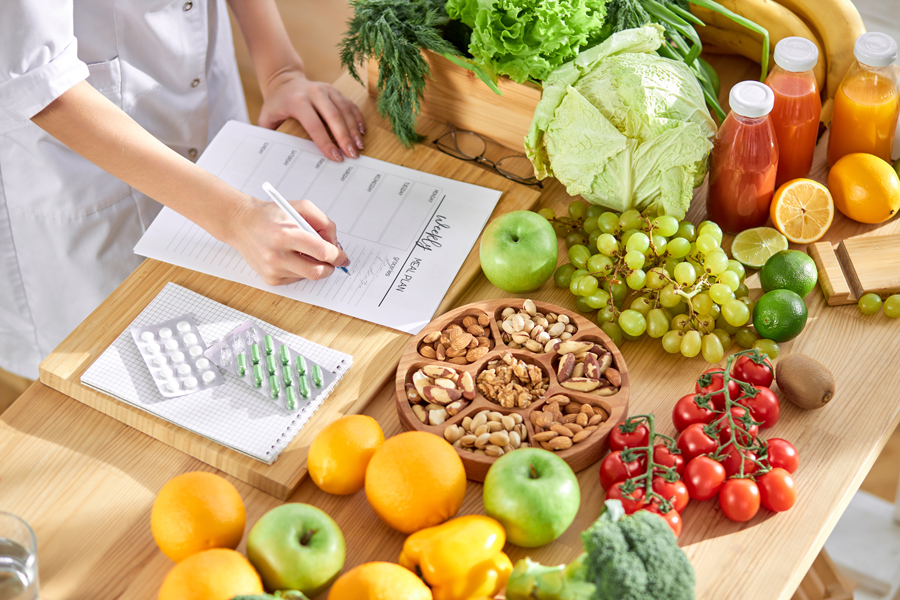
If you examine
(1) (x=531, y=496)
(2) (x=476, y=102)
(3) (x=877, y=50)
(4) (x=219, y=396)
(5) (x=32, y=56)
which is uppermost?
(3) (x=877, y=50)

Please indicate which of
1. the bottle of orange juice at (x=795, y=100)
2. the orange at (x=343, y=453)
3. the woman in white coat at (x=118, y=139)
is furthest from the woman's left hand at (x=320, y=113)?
the bottle of orange juice at (x=795, y=100)

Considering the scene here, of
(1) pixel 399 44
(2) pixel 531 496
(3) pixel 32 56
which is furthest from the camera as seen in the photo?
(1) pixel 399 44

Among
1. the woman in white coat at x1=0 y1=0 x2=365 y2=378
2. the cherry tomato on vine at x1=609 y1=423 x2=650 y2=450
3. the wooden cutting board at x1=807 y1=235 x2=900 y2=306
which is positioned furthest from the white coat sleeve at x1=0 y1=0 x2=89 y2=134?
the wooden cutting board at x1=807 y1=235 x2=900 y2=306

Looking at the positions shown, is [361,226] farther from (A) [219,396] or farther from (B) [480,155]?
(A) [219,396]

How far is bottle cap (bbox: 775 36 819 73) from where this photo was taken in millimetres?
995

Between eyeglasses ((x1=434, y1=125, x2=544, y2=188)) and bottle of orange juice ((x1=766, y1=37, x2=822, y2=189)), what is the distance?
37 cm

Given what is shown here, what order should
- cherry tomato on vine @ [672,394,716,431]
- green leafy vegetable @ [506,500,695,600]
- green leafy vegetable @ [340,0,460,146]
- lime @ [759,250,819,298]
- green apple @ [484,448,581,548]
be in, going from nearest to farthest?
1. green leafy vegetable @ [506,500,695,600]
2. green apple @ [484,448,581,548]
3. cherry tomato on vine @ [672,394,716,431]
4. lime @ [759,250,819,298]
5. green leafy vegetable @ [340,0,460,146]

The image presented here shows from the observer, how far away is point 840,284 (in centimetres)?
101

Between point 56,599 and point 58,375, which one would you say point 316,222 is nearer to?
point 58,375

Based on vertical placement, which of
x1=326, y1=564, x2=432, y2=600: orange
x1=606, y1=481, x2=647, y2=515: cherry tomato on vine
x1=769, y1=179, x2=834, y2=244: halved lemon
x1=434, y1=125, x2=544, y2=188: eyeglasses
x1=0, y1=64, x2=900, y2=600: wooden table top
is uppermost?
x1=769, y1=179, x2=834, y2=244: halved lemon

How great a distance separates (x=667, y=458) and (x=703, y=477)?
0.04m

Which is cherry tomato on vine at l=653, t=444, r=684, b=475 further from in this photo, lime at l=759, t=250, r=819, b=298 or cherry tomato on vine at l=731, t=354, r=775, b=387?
lime at l=759, t=250, r=819, b=298

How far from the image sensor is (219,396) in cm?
95

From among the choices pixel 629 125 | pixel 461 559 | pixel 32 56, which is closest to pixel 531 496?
pixel 461 559
